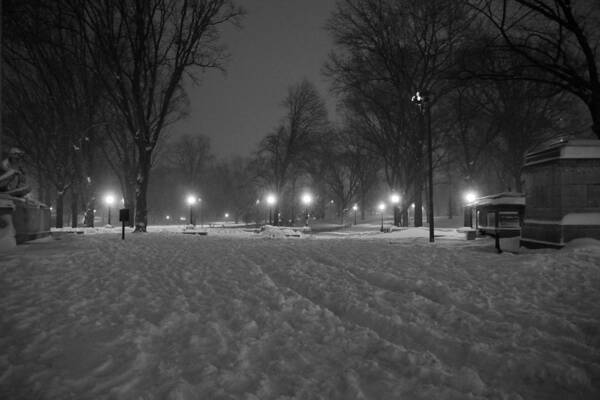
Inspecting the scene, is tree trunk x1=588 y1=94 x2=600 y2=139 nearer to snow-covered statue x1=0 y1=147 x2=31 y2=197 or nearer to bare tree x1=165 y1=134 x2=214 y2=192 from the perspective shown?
snow-covered statue x1=0 y1=147 x2=31 y2=197

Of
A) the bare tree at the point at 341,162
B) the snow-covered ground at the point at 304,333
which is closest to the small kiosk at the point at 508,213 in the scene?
the snow-covered ground at the point at 304,333

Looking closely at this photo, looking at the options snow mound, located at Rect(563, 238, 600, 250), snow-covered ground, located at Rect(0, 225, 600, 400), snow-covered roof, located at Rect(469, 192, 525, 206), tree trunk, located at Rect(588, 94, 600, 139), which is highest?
tree trunk, located at Rect(588, 94, 600, 139)

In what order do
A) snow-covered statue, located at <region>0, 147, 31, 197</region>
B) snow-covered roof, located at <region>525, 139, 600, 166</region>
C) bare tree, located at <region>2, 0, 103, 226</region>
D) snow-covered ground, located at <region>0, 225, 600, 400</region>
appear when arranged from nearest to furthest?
snow-covered ground, located at <region>0, 225, 600, 400</region> < snow-covered roof, located at <region>525, 139, 600, 166</region> < snow-covered statue, located at <region>0, 147, 31, 197</region> < bare tree, located at <region>2, 0, 103, 226</region>

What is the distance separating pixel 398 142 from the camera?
2616cm

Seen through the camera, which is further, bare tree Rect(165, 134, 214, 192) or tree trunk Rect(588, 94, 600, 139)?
bare tree Rect(165, 134, 214, 192)

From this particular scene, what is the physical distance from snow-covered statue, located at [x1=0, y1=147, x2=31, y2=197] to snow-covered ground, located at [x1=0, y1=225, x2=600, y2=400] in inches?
194

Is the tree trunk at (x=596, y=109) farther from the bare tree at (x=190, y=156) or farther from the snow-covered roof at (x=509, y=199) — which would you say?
the bare tree at (x=190, y=156)

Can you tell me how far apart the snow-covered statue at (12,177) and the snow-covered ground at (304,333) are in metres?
4.93

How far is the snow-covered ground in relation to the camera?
2.58 meters

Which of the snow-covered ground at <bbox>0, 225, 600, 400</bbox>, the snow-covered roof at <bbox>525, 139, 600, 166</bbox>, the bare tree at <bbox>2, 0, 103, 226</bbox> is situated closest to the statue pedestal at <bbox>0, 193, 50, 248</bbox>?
the snow-covered ground at <bbox>0, 225, 600, 400</bbox>

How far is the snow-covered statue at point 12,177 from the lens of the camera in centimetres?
1015

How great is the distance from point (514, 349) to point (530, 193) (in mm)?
8847

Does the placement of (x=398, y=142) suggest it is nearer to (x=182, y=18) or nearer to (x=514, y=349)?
(x=182, y=18)

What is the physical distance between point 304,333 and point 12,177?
1162cm
